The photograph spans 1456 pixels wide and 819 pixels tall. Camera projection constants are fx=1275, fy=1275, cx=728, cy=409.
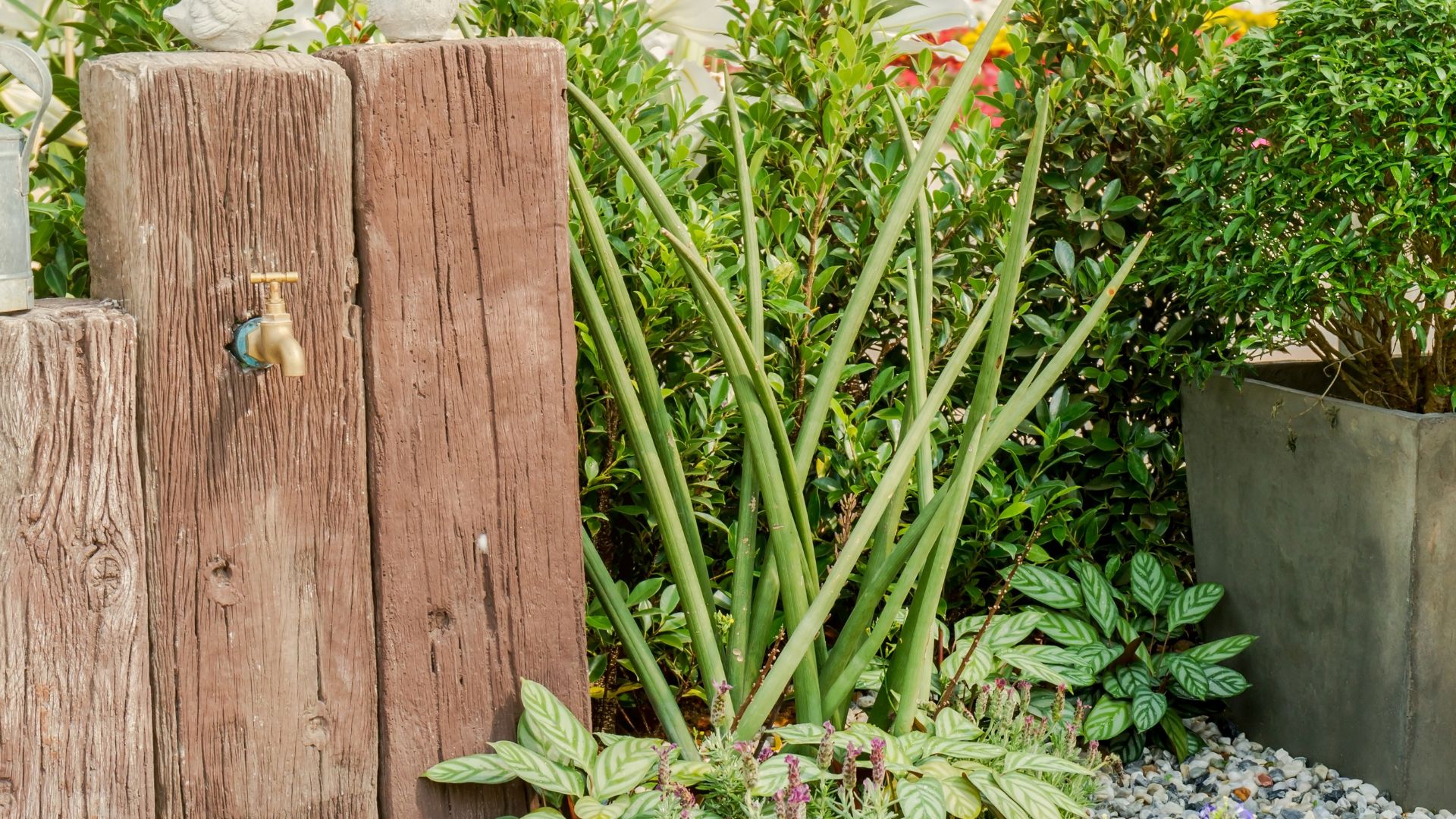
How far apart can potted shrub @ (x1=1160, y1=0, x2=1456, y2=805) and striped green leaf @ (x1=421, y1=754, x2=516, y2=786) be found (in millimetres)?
1413

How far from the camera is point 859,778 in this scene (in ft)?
6.22

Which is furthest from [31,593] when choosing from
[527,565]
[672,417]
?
[672,417]

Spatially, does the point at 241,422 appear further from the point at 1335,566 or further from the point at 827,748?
the point at 1335,566

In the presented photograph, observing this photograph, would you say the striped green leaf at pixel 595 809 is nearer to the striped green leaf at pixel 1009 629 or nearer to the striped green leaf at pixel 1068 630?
the striped green leaf at pixel 1009 629

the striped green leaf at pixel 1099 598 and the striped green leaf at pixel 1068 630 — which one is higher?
the striped green leaf at pixel 1099 598

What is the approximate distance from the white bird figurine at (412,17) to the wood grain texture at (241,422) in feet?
0.35

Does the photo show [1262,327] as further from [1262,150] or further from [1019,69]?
[1019,69]

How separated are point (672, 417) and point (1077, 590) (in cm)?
86

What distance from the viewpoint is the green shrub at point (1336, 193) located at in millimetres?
2000

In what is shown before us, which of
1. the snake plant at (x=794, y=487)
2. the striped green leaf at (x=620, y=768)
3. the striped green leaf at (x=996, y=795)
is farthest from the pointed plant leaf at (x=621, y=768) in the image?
the striped green leaf at (x=996, y=795)

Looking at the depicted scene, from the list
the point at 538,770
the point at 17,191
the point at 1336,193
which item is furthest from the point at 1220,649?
the point at 17,191

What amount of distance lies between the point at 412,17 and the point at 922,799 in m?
1.21

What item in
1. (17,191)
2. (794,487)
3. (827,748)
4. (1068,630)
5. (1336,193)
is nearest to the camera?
(17,191)

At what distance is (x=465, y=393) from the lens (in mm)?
1714
